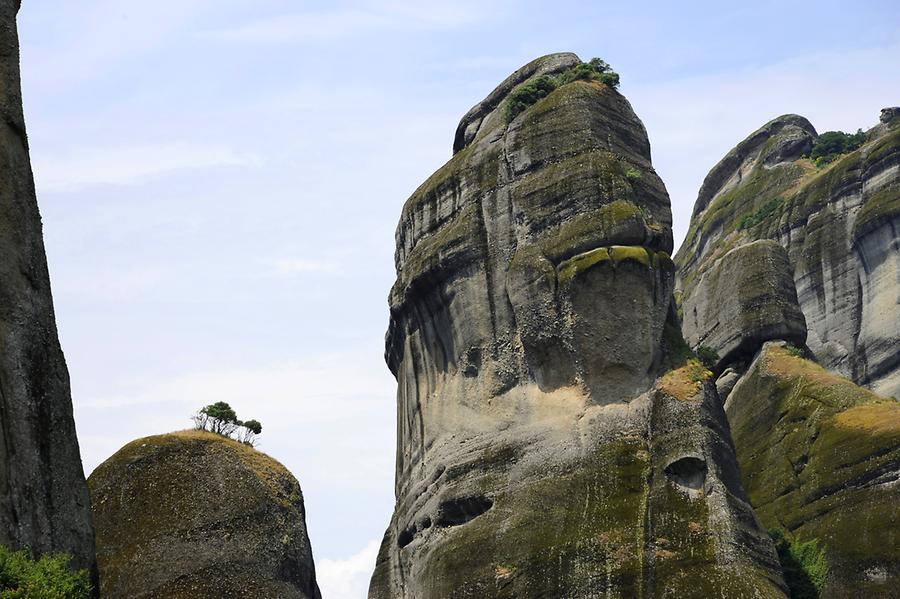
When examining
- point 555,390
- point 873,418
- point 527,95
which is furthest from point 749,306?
point 555,390

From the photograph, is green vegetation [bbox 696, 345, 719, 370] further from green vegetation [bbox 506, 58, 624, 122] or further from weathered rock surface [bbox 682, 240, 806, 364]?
green vegetation [bbox 506, 58, 624, 122]

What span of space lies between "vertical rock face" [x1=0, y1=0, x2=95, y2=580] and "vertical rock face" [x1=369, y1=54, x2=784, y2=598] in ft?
110

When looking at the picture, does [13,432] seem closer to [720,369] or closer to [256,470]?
[256,470]

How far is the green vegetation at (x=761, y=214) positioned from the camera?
136m

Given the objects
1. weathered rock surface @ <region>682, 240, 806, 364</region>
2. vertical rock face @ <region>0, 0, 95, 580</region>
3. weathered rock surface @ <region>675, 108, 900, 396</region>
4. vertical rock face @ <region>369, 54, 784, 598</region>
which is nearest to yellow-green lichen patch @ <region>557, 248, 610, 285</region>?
vertical rock face @ <region>369, 54, 784, 598</region>

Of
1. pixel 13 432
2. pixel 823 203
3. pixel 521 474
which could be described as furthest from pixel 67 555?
pixel 823 203

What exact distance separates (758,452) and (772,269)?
14.4 metres

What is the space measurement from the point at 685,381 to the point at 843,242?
4855 cm

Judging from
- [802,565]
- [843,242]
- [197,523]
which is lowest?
[197,523]

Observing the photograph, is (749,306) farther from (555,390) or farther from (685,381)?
(555,390)

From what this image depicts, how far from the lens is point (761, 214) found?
137125 millimetres

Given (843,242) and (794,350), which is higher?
(843,242)

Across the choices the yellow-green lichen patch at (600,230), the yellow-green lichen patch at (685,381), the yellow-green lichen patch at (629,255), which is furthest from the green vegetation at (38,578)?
the yellow-green lichen patch at (600,230)

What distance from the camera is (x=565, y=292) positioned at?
8275 centimetres
